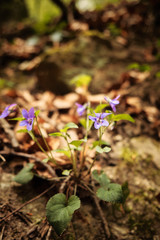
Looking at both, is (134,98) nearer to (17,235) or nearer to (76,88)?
(76,88)

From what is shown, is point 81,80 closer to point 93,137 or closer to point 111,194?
point 93,137

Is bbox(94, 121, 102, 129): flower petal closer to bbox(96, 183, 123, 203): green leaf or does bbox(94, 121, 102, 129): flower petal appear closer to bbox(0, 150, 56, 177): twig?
bbox(96, 183, 123, 203): green leaf

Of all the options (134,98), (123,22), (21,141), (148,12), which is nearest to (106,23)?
(123,22)

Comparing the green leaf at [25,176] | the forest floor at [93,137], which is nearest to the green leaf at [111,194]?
the forest floor at [93,137]

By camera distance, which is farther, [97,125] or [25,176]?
[25,176]

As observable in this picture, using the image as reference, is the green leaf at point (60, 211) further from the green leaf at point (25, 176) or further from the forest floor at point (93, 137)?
the green leaf at point (25, 176)

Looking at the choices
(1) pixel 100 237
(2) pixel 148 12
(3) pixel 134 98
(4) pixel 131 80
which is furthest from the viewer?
(2) pixel 148 12

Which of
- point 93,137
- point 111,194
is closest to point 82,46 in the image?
point 93,137
